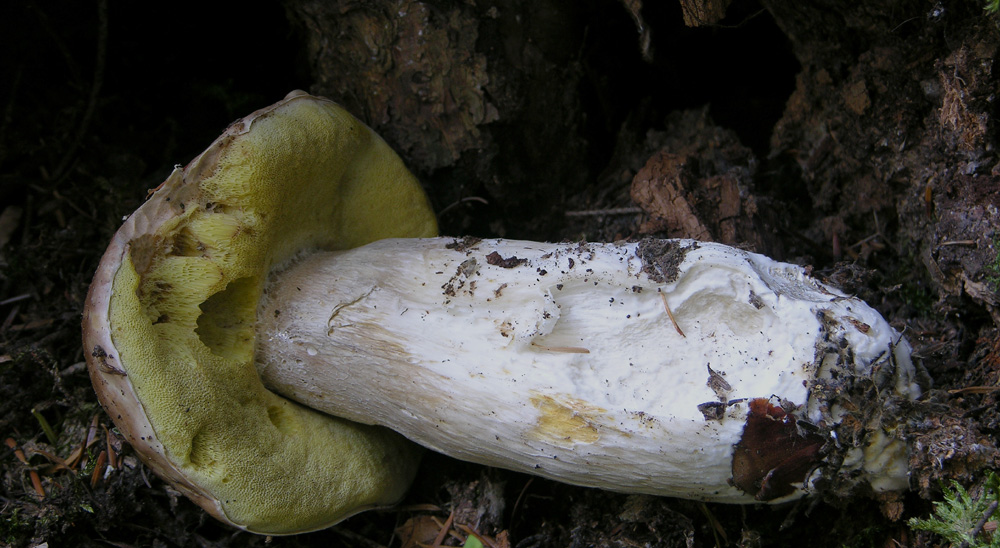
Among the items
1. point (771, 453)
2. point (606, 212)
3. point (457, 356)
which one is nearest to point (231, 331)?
point (457, 356)

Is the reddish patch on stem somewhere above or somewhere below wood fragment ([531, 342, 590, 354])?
below

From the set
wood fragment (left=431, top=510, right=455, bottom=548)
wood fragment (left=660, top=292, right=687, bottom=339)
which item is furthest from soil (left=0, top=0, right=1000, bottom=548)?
wood fragment (left=660, top=292, right=687, bottom=339)

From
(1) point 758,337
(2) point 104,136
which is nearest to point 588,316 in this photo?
(1) point 758,337

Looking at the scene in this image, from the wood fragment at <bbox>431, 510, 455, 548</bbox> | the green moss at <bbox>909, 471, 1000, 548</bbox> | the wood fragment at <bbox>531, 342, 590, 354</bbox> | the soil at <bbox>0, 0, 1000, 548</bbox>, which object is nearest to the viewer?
the green moss at <bbox>909, 471, 1000, 548</bbox>

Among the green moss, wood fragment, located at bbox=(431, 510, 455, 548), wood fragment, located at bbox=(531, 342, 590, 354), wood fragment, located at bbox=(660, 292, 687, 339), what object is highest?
wood fragment, located at bbox=(660, 292, 687, 339)

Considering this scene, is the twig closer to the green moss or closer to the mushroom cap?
the mushroom cap

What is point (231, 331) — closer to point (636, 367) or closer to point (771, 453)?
point (636, 367)

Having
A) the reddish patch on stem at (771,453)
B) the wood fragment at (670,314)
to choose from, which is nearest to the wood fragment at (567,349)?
→ the wood fragment at (670,314)

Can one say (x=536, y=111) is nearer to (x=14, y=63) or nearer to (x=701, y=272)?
(x=701, y=272)
